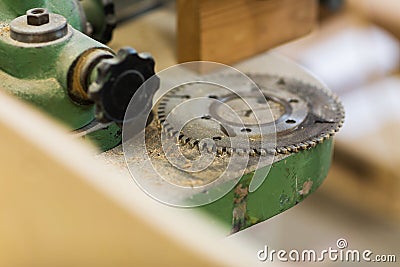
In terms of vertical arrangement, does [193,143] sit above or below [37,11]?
below

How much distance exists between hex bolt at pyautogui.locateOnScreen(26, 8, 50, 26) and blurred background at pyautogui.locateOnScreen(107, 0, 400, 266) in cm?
55

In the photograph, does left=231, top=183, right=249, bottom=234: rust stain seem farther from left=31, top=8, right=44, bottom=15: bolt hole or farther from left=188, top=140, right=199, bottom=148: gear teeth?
left=31, top=8, right=44, bottom=15: bolt hole

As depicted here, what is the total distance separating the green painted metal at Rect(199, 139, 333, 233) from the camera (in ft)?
2.69

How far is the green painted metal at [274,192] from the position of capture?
82cm

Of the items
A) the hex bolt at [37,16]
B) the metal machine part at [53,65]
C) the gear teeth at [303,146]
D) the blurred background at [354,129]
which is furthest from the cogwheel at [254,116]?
the blurred background at [354,129]

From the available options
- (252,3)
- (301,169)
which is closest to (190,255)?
(301,169)

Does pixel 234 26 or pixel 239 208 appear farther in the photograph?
pixel 234 26

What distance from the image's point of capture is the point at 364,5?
2.22m

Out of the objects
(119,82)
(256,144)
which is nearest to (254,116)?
(256,144)

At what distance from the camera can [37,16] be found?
812 mm

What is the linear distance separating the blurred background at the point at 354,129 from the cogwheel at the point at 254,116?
0.41m

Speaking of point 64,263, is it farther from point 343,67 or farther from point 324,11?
point 324,11

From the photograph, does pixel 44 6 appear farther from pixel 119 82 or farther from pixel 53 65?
pixel 119 82

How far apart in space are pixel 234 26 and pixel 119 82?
53 cm
